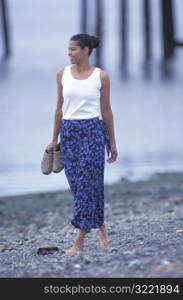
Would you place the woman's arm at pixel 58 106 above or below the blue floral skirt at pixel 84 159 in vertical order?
above

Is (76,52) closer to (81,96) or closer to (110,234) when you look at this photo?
(81,96)

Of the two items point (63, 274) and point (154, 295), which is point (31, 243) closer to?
point (63, 274)

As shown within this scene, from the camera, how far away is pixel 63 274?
7.50 metres

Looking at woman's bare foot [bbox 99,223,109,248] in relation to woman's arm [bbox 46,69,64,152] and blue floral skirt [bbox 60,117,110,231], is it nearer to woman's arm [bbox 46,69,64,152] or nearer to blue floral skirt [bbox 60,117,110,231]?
blue floral skirt [bbox 60,117,110,231]

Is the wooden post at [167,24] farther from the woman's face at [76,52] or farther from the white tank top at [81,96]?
the white tank top at [81,96]

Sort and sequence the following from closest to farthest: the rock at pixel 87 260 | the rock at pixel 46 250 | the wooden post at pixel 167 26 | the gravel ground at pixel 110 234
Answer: the gravel ground at pixel 110 234 → the rock at pixel 87 260 → the rock at pixel 46 250 → the wooden post at pixel 167 26

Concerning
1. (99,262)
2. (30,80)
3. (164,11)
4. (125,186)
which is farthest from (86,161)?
(30,80)

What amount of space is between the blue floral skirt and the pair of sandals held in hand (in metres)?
0.08

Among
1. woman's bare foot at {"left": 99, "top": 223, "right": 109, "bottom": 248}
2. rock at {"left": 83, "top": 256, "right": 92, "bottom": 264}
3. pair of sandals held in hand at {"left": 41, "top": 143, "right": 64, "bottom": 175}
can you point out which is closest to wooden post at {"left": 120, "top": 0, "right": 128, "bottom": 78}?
woman's bare foot at {"left": 99, "top": 223, "right": 109, "bottom": 248}

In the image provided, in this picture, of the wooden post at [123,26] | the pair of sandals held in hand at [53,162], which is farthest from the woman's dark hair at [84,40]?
the wooden post at [123,26]

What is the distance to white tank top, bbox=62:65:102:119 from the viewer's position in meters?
8.19

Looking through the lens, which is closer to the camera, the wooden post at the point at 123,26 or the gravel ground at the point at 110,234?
the gravel ground at the point at 110,234

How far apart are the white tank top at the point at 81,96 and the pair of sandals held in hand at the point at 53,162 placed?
336 millimetres

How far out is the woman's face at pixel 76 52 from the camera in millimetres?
8328
